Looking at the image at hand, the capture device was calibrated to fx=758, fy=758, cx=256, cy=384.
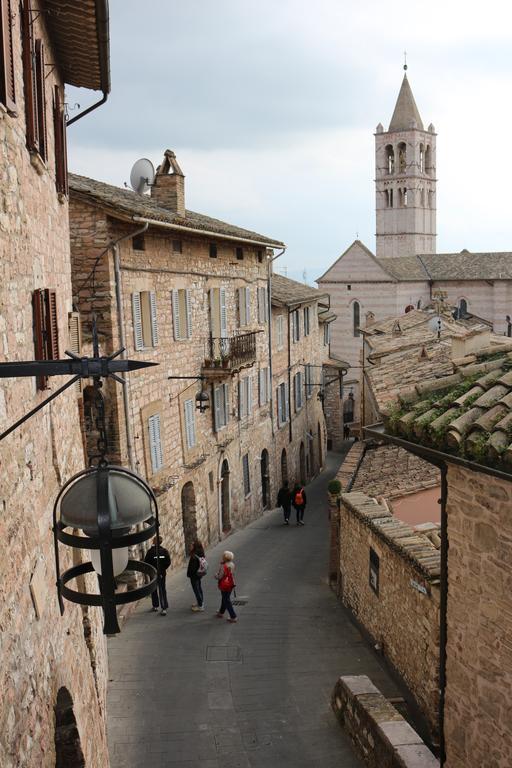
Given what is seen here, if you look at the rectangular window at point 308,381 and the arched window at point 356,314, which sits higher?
the arched window at point 356,314

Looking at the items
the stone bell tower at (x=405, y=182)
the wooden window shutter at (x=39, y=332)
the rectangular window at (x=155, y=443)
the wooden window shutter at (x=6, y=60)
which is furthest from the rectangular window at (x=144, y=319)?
the stone bell tower at (x=405, y=182)

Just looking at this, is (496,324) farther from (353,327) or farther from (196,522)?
(196,522)

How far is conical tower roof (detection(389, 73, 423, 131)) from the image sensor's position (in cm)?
8138

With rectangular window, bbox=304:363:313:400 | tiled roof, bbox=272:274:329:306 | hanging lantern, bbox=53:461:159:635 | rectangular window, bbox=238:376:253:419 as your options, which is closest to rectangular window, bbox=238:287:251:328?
rectangular window, bbox=238:376:253:419

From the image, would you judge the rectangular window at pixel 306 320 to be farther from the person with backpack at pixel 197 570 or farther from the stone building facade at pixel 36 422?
the stone building facade at pixel 36 422

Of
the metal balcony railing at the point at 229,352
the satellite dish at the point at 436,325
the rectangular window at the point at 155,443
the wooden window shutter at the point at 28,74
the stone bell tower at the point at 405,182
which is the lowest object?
the rectangular window at the point at 155,443

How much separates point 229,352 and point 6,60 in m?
16.6

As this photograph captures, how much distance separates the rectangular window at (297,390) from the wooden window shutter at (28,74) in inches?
1040

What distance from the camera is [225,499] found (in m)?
23.0

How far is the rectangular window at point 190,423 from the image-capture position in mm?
19078

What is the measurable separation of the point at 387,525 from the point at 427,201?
7828 centimetres

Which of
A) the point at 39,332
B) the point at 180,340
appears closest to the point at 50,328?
the point at 39,332

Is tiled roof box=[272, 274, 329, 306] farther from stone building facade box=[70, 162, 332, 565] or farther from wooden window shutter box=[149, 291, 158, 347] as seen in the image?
wooden window shutter box=[149, 291, 158, 347]

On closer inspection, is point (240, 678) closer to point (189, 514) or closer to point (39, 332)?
point (39, 332)
